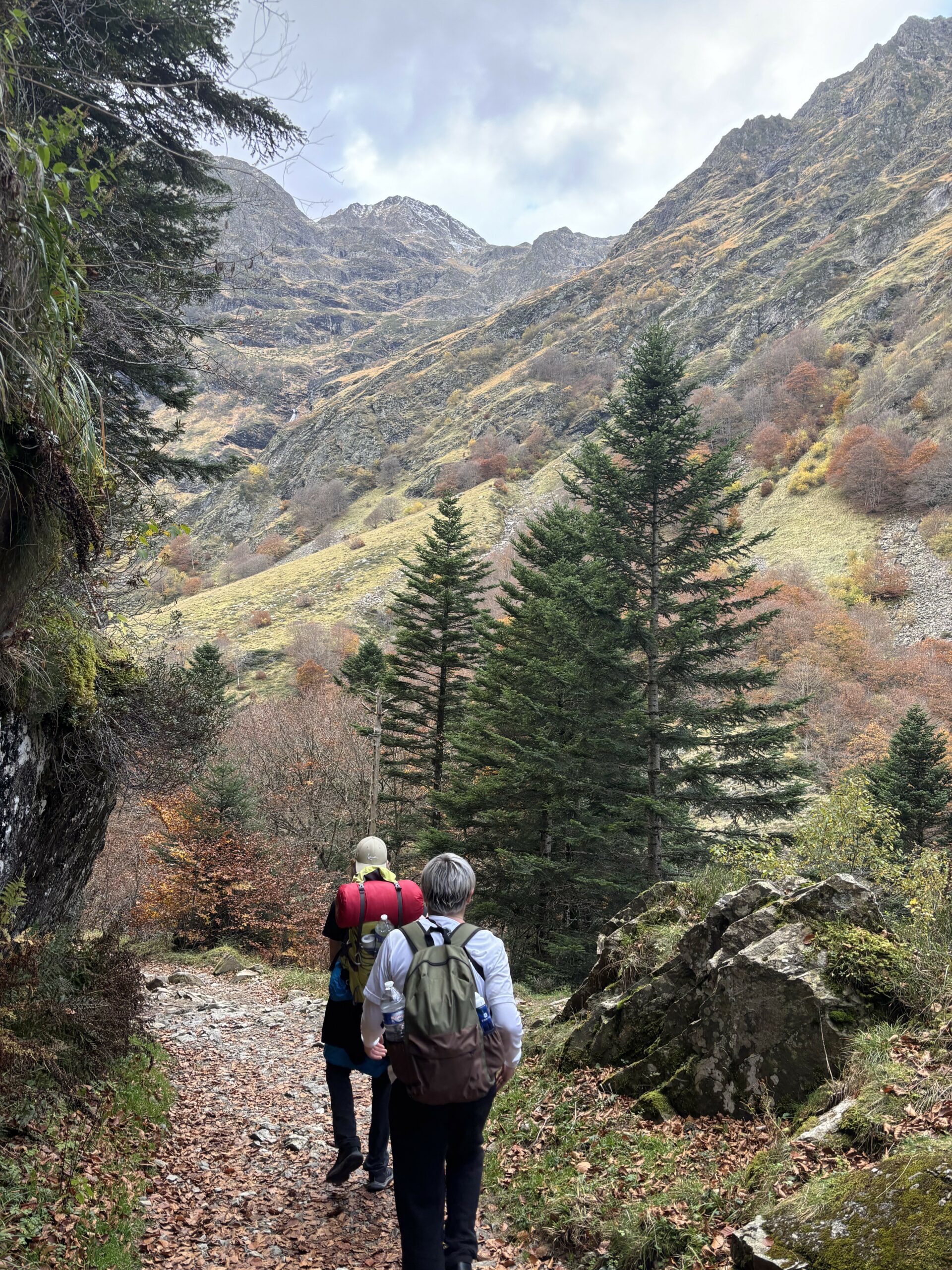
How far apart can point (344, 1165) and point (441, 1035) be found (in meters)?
2.52

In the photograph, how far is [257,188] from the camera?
16.5 feet

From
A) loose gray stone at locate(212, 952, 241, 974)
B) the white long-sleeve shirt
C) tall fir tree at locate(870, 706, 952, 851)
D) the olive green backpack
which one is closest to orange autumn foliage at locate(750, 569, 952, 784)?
tall fir tree at locate(870, 706, 952, 851)

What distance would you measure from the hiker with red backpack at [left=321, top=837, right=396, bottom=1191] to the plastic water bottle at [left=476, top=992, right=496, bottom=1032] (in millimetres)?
1171

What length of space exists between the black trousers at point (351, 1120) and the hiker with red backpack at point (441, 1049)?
1.13m

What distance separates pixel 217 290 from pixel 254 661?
48.5 meters

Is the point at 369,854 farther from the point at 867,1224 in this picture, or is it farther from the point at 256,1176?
the point at 867,1224

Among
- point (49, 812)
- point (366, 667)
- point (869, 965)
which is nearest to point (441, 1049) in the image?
point (869, 965)

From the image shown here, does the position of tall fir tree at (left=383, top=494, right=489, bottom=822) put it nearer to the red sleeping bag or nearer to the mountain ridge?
the red sleeping bag

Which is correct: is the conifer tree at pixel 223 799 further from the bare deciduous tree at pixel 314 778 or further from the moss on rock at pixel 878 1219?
the moss on rock at pixel 878 1219

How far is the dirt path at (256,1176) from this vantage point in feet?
11.6

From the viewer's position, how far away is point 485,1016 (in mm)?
2697

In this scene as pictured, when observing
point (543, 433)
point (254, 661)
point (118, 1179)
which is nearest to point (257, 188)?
point (118, 1179)

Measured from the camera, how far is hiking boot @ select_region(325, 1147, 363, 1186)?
13.4 ft

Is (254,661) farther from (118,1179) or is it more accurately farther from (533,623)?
(118,1179)
